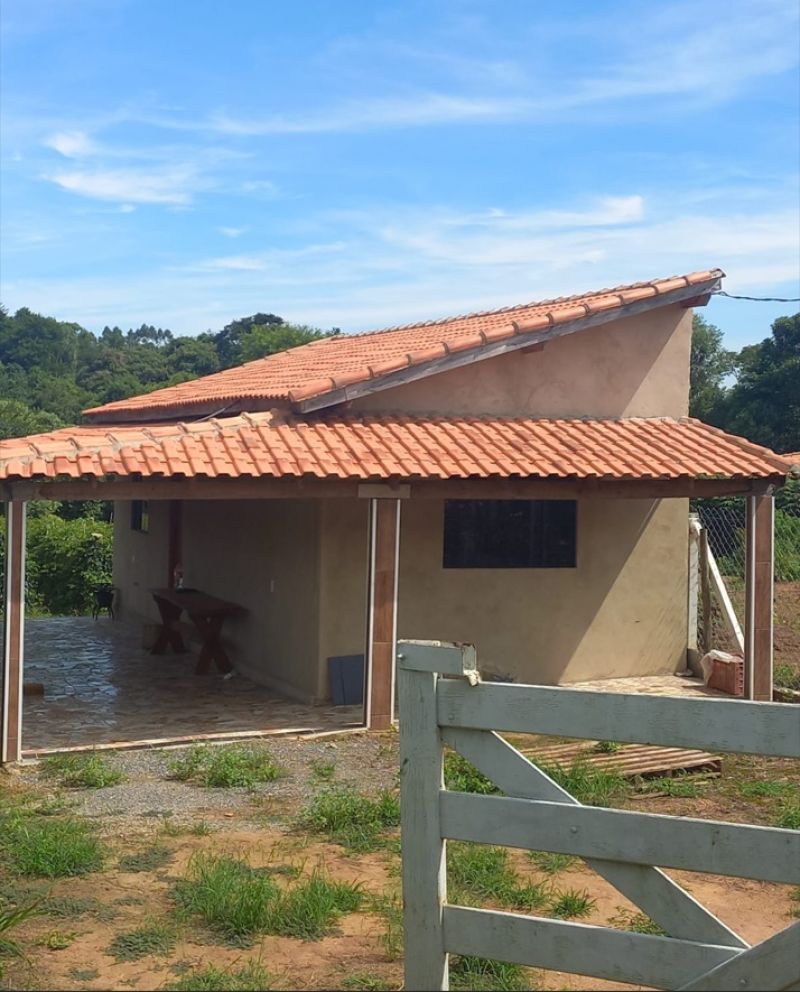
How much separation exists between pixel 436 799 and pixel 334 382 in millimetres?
8058

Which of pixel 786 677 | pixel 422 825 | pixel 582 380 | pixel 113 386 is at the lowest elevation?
pixel 786 677

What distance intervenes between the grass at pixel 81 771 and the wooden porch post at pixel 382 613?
2.51 m

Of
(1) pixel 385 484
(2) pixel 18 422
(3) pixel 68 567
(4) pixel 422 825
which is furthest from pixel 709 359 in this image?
(4) pixel 422 825

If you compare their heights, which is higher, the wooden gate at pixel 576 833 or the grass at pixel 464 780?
the wooden gate at pixel 576 833

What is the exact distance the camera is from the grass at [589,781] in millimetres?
8102

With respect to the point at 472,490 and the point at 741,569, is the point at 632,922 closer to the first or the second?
the point at 472,490

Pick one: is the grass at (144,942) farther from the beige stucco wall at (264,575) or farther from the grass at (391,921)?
the beige stucco wall at (264,575)

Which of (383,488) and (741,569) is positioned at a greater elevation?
(383,488)

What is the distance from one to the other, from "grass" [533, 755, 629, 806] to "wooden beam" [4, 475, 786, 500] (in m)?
3.05

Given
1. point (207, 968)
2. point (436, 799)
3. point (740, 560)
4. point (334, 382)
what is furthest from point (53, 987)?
point (740, 560)

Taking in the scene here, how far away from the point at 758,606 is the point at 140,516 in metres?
9.79

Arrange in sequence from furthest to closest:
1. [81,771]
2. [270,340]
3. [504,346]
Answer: [270,340] → [504,346] → [81,771]

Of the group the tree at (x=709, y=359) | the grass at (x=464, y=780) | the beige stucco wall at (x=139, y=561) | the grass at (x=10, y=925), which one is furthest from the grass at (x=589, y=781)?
the tree at (x=709, y=359)

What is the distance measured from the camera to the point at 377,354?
14062 mm
